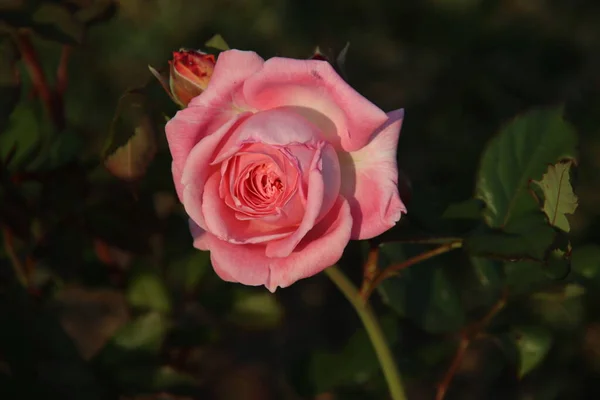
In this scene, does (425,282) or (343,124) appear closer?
(343,124)

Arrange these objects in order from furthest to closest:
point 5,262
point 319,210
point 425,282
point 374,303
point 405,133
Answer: point 405,133
point 374,303
point 5,262
point 425,282
point 319,210

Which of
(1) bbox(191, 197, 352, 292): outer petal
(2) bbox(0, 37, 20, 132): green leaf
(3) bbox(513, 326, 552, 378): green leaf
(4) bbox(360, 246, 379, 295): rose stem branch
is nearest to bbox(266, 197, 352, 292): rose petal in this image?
(1) bbox(191, 197, 352, 292): outer petal

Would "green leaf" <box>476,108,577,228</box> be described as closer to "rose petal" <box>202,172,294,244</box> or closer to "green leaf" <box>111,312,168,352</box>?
"rose petal" <box>202,172,294,244</box>

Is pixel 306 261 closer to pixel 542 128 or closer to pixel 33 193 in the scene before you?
pixel 542 128

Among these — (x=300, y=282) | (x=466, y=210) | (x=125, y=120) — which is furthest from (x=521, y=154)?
(x=300, y=282)

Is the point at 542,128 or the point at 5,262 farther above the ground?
the point at 542,128

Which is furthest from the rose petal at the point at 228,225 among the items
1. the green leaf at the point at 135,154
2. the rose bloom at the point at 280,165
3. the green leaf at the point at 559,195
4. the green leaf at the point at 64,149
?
the green leaf at the point at 64,149

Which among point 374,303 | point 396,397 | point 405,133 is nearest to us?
point 396,397

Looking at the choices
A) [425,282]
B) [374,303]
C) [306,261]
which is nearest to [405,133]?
[374,303]
